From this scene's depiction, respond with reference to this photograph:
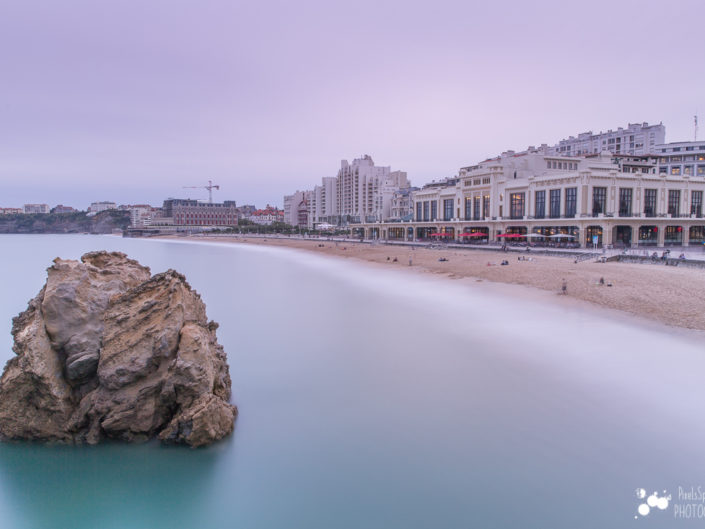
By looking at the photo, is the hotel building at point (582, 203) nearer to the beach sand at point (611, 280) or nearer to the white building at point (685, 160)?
the beach sand at point (611, 280)

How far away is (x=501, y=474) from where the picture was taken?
8758 millimetres

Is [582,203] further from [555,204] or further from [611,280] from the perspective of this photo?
[611,280]

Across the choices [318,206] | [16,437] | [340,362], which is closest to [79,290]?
[16,437]

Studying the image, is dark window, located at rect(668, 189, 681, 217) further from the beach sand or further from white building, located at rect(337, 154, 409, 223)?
white building, located at rect(337, 154, 409, 223)

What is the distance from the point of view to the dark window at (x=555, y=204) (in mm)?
55134

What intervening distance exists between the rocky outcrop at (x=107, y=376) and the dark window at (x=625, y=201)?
5594 cm

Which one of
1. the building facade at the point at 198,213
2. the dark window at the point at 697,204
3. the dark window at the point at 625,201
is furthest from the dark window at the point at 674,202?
the building facade at the point at 198,213

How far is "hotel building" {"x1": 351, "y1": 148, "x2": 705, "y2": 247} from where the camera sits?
50.3m

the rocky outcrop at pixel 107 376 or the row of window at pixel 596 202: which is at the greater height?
the row of window at pixel 596 202

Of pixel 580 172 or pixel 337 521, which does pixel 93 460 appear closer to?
pixel 337 521

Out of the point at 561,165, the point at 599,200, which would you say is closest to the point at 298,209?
the point at 561,165

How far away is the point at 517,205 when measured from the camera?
62.0 meters

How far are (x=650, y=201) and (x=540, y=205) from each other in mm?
12347

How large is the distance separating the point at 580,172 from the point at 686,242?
1450 centimetres
